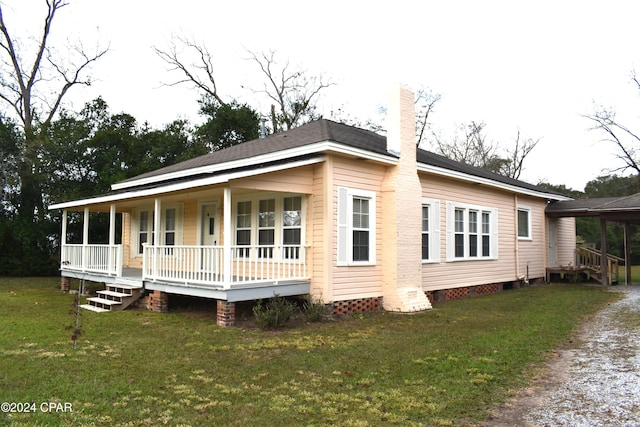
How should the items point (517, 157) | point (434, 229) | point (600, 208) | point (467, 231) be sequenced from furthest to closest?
point (517, 157) < point (600, 208) < point (467, 231) < point (434, 229)

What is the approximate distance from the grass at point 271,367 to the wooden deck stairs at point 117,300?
0.85m

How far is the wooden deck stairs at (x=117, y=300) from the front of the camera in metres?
11.2

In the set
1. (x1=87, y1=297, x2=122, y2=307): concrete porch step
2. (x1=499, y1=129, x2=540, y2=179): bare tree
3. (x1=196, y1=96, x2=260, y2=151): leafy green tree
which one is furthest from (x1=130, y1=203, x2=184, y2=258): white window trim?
(x1=499, y1=129, x2=540, y2=179): bare tree

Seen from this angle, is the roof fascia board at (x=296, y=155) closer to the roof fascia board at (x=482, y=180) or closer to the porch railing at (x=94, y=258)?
the roof fascia board at (x=482, y=180)

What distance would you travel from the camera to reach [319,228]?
10188mm

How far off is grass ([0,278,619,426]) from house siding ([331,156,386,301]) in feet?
2.19

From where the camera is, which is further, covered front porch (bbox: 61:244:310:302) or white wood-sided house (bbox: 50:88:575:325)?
white wood-sided house (bbox: 50:88:575:325)

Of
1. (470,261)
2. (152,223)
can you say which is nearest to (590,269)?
(470,261)

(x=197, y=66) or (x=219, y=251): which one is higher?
(x=197, y=66)

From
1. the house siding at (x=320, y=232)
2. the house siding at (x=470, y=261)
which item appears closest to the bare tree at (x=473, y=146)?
the house siding at (x=470, y=261)

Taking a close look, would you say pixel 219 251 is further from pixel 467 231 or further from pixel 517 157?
pixel 517 157

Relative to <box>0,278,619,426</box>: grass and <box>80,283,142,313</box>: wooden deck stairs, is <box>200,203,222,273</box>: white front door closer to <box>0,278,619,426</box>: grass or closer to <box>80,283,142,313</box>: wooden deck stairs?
<box>80,283,142,313</box>: wooden deck stairs

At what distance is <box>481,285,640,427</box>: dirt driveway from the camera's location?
4.40m

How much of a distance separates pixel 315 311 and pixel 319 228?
179 centimetres
